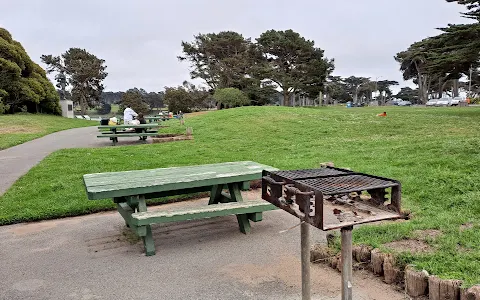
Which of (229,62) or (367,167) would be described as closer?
(367,167)

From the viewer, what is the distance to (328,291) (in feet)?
10.3

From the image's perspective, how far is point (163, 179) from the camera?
169 inches

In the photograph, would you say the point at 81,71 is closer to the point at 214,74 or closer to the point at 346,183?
the point at 214,74

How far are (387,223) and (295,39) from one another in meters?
40.2

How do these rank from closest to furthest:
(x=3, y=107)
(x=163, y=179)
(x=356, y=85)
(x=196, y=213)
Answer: (x=196, y=213) < (x=163, y=179) < (x=3, y=107) < (x=356, y=85)

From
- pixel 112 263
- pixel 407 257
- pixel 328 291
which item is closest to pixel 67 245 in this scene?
pixel 112 263

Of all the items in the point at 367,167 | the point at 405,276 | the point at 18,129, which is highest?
the point at 18,129

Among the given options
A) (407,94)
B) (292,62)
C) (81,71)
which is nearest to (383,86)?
(407,94)

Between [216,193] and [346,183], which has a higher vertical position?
[346,183]

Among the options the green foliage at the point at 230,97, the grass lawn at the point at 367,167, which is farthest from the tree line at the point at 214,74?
the grass lawn at the point at 367,167

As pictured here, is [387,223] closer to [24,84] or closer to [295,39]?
[24,84]

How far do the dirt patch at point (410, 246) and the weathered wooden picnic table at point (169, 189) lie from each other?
1.34 meters

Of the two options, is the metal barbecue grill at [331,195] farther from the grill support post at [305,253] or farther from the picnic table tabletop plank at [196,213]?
the picnic table tabletop plank at [196,213]

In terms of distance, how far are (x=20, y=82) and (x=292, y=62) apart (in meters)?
25.6
